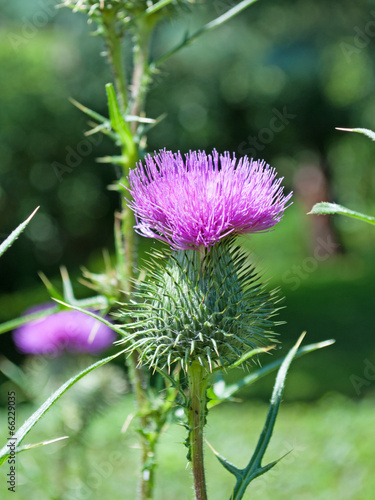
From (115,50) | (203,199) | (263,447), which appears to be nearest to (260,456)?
(263,447)

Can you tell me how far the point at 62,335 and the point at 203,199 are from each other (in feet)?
8.73

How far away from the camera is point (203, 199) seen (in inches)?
51.9

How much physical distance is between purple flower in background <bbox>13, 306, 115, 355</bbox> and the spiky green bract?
7.53 ft

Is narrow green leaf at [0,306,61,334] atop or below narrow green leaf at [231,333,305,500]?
atop

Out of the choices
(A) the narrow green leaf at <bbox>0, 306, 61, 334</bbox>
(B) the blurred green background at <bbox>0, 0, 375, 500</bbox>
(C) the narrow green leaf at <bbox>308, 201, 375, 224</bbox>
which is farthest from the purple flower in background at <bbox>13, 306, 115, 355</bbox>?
(B) the blurred green background at <bbox>0, 0, 375, 500</bbox>

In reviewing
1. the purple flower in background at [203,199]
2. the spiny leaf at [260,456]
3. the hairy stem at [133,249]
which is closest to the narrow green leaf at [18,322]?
the hairy stem at [133,249]

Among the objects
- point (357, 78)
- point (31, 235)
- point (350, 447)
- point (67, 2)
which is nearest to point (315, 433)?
point (350, 447)

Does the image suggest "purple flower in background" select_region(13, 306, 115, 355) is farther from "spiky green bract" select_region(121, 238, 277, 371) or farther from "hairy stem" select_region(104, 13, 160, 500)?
"spiky green bract" select_region(121, 238, 277, 371)

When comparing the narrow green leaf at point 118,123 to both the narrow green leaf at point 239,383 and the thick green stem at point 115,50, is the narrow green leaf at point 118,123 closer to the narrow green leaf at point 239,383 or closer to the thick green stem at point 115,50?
the thick green stem at point 115,50

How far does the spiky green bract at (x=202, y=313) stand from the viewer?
55.0 inches

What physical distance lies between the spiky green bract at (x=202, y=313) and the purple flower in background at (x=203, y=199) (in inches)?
4.5

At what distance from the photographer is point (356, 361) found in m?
7.66

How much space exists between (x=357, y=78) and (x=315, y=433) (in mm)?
9901

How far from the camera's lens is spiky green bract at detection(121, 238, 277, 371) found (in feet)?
4.58
